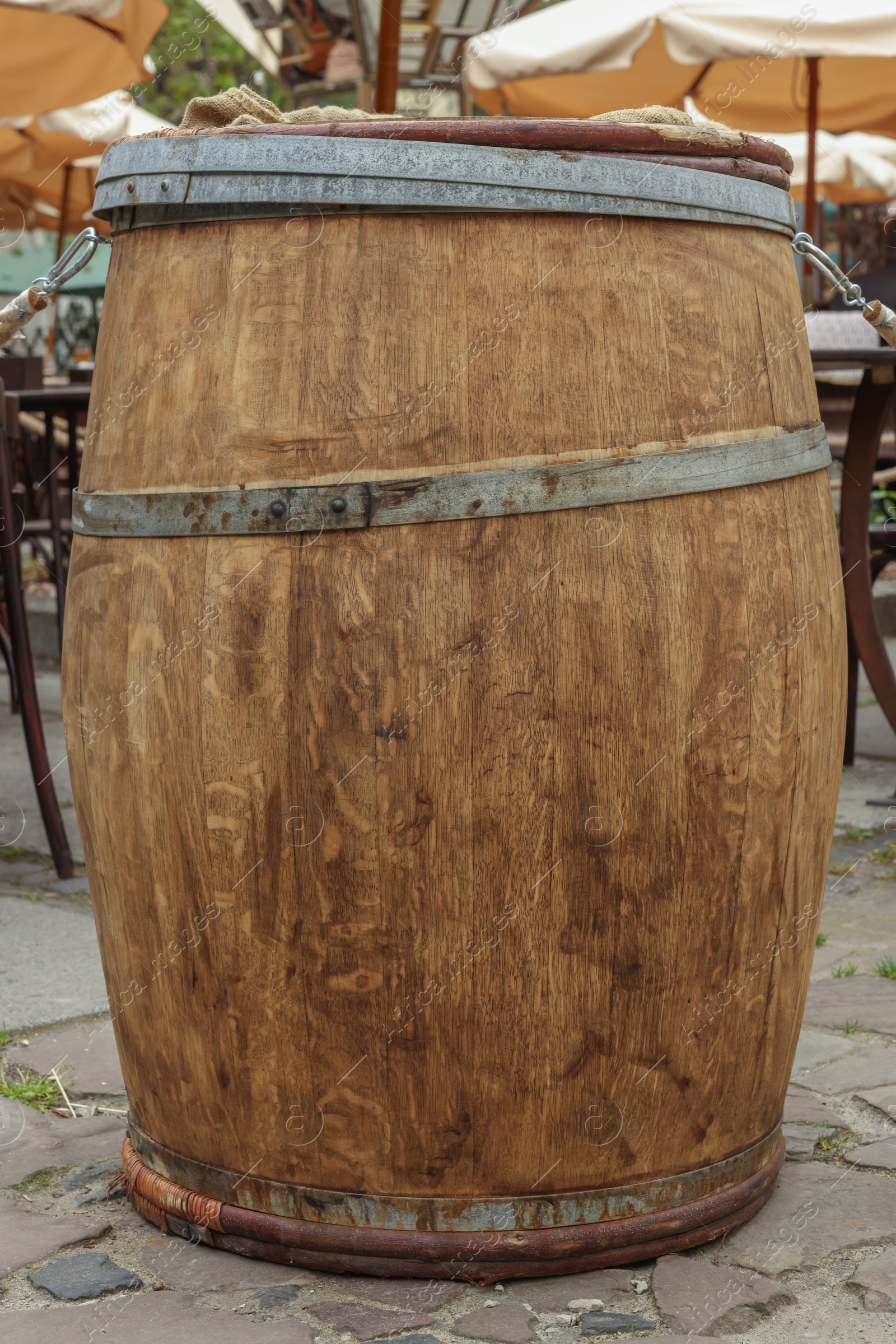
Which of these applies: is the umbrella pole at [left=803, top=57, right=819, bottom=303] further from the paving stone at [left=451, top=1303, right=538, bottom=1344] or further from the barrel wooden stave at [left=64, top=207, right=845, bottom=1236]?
the paving stone at [left=451, top=1303, right=538, bottom=1344]

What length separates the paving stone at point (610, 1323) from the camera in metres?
1.57

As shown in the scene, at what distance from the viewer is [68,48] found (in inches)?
222

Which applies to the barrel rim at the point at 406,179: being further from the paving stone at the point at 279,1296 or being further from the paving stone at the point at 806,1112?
the paving stone at the point at 806,1112

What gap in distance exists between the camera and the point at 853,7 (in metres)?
6.02

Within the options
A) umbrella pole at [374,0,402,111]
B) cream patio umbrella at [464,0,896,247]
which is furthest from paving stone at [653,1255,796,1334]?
cream patio umbrella at [464,0,896,247]

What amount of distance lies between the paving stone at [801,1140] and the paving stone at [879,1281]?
11.5 inches

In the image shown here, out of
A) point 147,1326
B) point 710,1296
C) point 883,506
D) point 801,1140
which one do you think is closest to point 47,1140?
point 147,1326

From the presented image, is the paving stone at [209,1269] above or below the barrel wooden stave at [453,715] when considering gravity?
below

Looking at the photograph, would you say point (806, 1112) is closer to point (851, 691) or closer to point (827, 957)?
point (827, 957)

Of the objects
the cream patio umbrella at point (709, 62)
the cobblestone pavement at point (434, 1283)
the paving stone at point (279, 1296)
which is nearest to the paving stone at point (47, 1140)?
the cobblestone pavement at point (434, 1283)

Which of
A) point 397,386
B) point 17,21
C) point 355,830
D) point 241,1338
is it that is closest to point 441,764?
point 355,830

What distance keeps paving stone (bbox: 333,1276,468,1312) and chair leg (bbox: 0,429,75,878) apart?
6.28 feet

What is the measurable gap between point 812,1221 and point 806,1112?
371mm

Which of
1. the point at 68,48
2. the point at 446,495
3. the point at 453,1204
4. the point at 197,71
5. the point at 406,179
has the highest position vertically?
the point at 197,71
